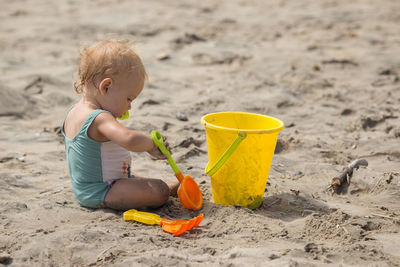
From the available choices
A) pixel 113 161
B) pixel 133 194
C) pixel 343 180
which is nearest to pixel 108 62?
pixel 113 161

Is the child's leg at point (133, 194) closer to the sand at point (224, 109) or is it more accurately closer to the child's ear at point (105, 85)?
the sand at point (224, 109)

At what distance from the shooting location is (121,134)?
2.16m

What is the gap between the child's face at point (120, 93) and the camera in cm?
233

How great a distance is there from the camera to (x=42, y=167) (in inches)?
116

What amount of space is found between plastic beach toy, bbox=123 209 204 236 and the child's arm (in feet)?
0.98

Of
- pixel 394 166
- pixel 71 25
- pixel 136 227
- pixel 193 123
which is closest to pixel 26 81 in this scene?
pixel 193 123

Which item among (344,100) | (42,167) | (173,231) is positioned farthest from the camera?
(344,100)

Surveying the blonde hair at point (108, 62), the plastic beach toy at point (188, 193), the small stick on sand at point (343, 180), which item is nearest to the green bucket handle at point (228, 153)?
the plastic beach toy at point (188, 193)

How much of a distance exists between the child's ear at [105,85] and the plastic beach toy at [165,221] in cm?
58

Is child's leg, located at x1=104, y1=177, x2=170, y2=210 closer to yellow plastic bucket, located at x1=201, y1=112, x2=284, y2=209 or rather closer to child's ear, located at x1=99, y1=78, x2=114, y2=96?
yellow plastic bucket, located at x1=201, y1=112, x2=284, y2=209

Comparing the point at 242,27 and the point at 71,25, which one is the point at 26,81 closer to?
the point at 71,25

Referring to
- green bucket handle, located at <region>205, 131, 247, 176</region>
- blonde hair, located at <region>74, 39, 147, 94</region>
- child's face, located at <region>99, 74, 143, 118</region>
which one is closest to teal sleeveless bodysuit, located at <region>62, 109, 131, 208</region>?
child's face, located at <region>99, 74, 143, 118</region>

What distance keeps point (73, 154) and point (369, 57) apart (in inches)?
147

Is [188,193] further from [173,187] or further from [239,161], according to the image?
[239,161]
